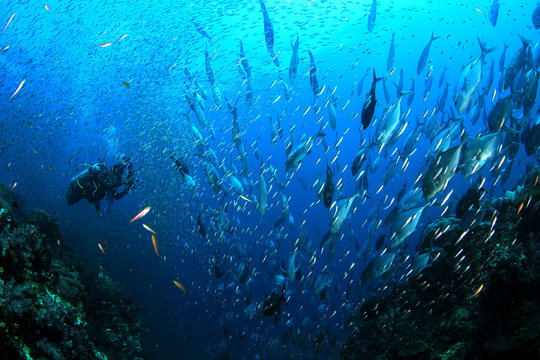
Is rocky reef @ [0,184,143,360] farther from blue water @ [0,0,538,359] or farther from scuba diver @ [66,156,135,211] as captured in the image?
blue water @ [0,0,538,359]

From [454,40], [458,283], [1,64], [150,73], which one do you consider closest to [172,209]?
[150,73]

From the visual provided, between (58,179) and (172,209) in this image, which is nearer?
(172,209)

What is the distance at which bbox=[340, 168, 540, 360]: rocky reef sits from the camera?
9.30 feet

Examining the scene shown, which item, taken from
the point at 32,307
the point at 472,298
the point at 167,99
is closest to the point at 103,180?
the point at 32,307

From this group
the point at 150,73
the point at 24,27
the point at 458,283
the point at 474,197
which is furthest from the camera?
the point at 150,73

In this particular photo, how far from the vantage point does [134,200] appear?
25.3 metres

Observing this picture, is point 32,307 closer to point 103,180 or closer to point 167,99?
point 103,180

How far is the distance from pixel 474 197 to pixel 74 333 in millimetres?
6213

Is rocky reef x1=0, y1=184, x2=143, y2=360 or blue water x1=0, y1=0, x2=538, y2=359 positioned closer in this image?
rocky reef x1=0, y1=184, x2=143, y2=360

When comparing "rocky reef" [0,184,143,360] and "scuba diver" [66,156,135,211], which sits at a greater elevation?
"rocky reef" [0,184,143,360]

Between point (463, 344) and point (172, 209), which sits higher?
point (463, 344)

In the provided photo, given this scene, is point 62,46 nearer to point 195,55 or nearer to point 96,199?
point 195,55

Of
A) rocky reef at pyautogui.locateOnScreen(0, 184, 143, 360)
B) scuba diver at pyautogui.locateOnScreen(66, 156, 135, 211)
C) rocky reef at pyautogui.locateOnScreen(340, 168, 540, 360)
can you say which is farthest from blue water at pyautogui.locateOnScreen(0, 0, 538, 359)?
rocky reef at pyautogui.locateOnScreen(0, 184, 143, 360)

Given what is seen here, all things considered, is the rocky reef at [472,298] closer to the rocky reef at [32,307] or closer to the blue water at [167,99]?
the blue water at [167,99]
